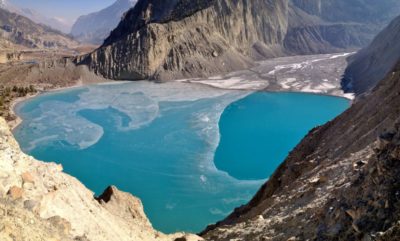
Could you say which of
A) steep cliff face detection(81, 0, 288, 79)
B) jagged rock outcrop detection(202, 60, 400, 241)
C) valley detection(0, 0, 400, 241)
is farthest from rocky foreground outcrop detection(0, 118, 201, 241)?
steep cliff face detection(81, 0, 288, 79)

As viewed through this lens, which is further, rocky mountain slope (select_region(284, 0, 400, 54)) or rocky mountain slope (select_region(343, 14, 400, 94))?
rocky mountain slope (select_region(284, 0, 400, 54))

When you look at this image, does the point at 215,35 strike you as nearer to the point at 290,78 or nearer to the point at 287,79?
the point at 290,78

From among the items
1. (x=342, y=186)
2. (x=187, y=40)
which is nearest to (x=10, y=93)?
(x=187, y=40)

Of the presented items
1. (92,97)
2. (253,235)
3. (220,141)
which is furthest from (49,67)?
(253,235)


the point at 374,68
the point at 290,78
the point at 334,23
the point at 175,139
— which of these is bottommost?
the point at 175,139

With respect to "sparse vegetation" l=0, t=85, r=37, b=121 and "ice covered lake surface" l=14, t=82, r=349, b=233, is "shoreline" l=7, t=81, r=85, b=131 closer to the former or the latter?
"sparse vegetation" l=0, t=85, r=37, b=121

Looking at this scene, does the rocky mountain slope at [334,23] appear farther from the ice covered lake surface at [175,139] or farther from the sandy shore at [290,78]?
the ice covered lake surface at [175,139]
